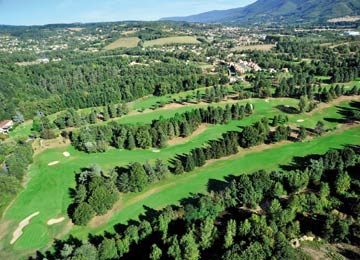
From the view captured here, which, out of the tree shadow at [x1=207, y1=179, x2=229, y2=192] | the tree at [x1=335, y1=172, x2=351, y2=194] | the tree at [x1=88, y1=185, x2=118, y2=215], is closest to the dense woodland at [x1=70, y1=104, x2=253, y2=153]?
the tree shadow at [x1=207, y1=179, x2=229, y2=192]

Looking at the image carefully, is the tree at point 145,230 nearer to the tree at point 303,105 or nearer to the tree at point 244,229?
the tree at point 244,229

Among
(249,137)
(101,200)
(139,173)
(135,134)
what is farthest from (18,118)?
(249,137)

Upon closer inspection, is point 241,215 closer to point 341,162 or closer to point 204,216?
point 204,216

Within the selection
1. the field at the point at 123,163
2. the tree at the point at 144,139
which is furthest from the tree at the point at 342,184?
the tree at the point at 144,139

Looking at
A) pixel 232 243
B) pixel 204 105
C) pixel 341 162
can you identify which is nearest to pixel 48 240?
pixel 232 243

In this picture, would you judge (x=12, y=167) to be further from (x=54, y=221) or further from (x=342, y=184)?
(x=342, y=184)
